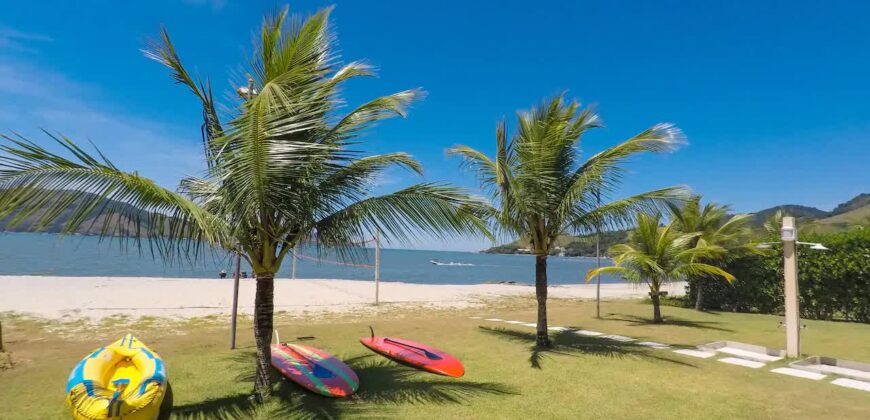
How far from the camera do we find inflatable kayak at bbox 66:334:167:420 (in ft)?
15.3

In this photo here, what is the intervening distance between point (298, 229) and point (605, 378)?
516 cm

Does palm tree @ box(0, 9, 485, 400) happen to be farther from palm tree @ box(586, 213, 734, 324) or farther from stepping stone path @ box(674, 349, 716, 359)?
palm tree @ box(586, 213, 734, 324)

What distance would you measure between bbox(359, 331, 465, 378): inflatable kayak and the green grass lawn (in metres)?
0.22

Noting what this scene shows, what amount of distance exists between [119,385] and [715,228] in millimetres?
17321

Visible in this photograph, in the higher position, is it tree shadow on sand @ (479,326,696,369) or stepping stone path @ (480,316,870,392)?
stepping stone path @ (480,316,870,392)

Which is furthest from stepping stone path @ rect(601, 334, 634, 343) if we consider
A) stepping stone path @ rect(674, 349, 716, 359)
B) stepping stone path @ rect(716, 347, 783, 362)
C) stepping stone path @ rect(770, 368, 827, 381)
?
stepping stone path @ rect(770, 368, 827, 381)

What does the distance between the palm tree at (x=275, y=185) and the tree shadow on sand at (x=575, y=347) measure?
3823 millimetres

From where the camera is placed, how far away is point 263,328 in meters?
5.78

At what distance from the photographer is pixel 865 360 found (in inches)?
332

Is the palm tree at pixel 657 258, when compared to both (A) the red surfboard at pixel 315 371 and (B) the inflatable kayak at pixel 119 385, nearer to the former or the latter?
(A) the red surfboard at pixel 315 371

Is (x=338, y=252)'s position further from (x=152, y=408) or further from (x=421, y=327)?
(x=421, y=327)

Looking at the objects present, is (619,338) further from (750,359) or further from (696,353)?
(750,359)

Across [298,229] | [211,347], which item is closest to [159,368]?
[298,229]

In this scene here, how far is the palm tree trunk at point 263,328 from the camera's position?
5.77 metres
